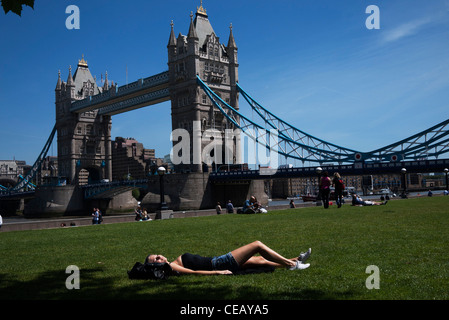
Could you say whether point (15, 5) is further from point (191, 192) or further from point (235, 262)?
point (191, 192)

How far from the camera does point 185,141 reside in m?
53.3

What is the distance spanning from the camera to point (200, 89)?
2087 inches

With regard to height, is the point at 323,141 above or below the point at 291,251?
above

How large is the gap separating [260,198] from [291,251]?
1764 inches

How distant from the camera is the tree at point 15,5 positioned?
4691 mm

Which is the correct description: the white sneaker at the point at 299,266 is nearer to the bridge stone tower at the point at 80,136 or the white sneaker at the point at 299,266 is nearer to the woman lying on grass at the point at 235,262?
the woman lying on grass at the point at 235,262

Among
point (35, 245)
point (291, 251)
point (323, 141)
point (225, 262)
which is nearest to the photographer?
point (225, 262)

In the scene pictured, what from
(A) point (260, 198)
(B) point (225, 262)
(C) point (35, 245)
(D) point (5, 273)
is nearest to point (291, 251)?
(B) point (225, 262)

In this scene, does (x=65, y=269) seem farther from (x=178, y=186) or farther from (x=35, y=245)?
(x=178, y=186)

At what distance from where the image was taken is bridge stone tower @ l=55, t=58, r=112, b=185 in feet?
241

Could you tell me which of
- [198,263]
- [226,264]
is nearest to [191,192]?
[198,263]

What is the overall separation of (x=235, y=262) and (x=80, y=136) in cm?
7312

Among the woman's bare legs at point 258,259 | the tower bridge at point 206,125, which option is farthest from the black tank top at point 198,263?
the tower bridge at point 206,125
